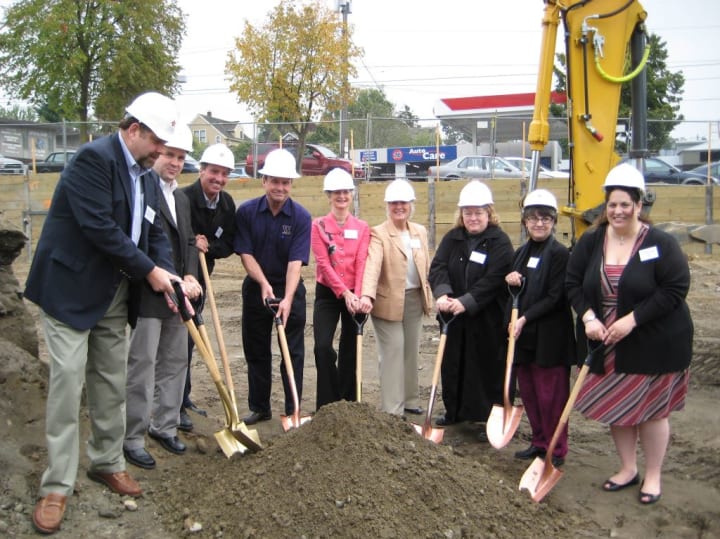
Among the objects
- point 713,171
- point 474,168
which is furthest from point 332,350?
point 713,171

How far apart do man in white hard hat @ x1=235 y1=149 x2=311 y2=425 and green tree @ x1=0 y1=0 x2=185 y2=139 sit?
19.8m

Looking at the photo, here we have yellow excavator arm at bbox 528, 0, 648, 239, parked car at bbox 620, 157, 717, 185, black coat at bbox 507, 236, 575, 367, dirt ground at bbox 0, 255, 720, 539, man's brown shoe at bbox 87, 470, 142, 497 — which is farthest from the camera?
parked car at bbox 620, 157, 717, 185

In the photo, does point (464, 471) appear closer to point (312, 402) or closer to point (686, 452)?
point (686, 452)

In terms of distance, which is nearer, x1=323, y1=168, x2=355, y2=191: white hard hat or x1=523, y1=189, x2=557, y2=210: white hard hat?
x1=523, y1=189, x2=557, y2=210: white hard hat

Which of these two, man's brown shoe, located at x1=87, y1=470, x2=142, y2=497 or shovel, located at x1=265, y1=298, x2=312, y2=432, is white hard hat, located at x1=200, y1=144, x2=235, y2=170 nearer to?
shovel, located at x1=265, y1=298, x2=312, y2=432

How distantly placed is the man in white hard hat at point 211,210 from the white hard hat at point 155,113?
57.1 inches

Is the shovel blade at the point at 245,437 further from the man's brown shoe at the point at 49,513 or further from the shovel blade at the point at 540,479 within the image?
the shovel blade at the point at 540,479

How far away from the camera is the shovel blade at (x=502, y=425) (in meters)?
5.03

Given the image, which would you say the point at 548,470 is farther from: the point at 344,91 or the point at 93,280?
the point at 344,91

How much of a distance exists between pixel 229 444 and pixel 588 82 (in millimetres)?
4733

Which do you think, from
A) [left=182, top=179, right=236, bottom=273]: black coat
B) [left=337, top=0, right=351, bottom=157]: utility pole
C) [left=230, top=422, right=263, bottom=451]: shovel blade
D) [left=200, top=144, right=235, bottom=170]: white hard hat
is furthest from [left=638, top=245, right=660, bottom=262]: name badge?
[left=337, top=0, right=351, bottom=157]: utility pole

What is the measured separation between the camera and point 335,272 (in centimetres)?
560

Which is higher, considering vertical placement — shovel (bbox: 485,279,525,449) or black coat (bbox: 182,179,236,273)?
black coat (bbox: 182,179,236,273)

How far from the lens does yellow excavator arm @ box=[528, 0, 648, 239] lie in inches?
269
